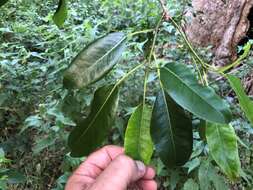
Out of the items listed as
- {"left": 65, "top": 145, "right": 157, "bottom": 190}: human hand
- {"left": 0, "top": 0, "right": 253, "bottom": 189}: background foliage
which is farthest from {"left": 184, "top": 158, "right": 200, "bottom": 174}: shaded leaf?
{"left": 65, "top": 145, "right": 157, "bottom": 190}: human hand

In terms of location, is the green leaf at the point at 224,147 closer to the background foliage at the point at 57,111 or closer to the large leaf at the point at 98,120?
the large leaf at the point at 98,120

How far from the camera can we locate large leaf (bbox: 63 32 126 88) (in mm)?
780

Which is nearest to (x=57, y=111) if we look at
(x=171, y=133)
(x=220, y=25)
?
(x=171, y=133)

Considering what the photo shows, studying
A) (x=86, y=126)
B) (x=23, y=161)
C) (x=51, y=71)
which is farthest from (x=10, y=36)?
(x=86, y=126)

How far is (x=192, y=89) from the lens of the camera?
715 millimetres

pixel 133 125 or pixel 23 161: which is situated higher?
pixel 133 125

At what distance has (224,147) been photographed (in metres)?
0.77

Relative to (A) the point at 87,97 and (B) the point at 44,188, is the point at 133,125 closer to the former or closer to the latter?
(A) the point at 87,97

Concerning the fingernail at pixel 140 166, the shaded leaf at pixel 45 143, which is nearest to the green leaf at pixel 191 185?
the shaded leaf at pixel 45 143

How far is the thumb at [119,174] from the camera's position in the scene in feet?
2.77

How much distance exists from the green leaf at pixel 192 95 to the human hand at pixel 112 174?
186 millimetres

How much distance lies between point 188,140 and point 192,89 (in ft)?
0.33

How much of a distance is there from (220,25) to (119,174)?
8.60 ft

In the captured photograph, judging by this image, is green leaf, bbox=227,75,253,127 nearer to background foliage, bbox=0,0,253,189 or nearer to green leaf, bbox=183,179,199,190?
background foliage, bbox=0,0,253,189
